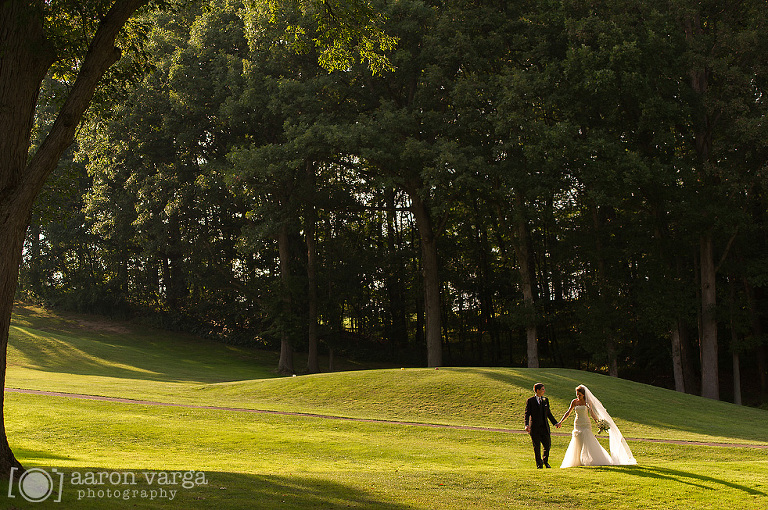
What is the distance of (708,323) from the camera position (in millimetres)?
32469

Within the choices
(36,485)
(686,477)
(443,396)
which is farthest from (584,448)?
(443,396)

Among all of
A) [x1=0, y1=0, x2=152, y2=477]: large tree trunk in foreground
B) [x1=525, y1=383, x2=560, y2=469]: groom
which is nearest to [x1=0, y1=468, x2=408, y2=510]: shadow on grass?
[x1=0, y1=0, x2=152, y2=477]: large tree trunk in foreground

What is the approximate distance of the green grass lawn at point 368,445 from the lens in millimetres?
10688

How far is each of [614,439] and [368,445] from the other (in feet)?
20.6

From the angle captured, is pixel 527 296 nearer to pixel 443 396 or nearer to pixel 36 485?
pixel 443 396

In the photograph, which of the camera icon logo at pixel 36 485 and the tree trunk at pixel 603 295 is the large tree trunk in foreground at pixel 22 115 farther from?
the tree trunk at pixel 603 295

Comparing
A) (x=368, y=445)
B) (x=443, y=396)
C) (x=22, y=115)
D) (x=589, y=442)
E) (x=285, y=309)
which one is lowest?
(x=368, y=445)

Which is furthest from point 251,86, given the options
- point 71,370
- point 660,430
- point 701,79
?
point 660,430

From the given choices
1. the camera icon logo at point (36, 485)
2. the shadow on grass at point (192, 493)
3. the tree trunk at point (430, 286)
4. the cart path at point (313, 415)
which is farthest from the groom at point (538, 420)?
the tree trunk at point (430, 286)

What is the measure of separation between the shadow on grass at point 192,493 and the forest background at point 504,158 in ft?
55.0

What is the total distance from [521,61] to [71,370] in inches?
1140

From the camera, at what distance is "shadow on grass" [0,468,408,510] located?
30.0 feet

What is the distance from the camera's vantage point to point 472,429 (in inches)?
778

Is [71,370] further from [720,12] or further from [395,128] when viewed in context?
[720,12]
